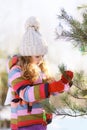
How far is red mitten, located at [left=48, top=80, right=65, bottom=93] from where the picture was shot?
1685 mm

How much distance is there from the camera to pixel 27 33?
6.12ft

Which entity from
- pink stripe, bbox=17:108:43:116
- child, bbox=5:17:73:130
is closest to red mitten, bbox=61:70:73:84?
child, bbox=5:17:73:130

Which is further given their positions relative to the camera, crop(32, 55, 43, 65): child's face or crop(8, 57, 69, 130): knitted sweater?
crop(32, 55, 43, 65): child's face

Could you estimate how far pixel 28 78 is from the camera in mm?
1807

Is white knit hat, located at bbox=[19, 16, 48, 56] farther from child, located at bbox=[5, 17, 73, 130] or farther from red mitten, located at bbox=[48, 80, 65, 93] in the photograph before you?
red mitten, located at bbox=[48, 80, 65, 93]

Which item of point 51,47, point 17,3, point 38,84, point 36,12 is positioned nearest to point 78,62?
point 51,47

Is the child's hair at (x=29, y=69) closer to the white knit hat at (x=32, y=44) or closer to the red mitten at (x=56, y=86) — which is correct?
the white knit hat at (x=32, y=44)

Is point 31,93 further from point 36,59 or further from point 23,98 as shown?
point 36,59

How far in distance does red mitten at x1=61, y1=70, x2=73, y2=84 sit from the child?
0.12 meters

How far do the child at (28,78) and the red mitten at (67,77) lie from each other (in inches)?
4.9

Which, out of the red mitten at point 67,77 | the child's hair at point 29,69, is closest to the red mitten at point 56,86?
the red mitten at point 67,77

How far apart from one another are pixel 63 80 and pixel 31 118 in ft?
0.84

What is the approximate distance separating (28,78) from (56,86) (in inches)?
6.1

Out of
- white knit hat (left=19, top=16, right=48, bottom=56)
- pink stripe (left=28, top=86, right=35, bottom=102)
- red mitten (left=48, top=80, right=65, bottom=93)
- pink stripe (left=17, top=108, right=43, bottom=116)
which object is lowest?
pink stripe (left=17, top=108, right=43, bottom=116)
